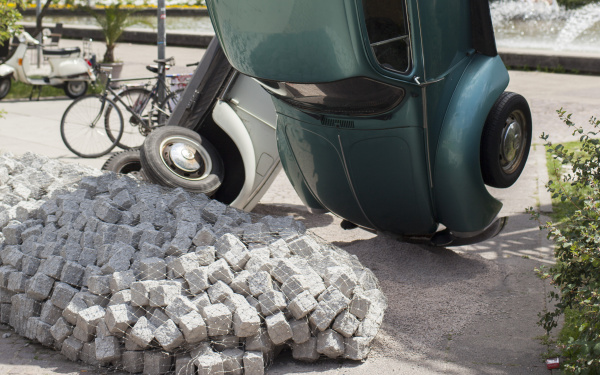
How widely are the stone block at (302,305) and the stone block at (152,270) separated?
0.80m

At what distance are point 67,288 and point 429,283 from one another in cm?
246

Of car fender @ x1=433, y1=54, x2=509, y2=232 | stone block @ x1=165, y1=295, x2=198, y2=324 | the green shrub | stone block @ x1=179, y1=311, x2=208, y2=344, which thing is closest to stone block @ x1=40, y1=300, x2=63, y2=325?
stone block @ x1=165, y1=295, x2=198, y2=324

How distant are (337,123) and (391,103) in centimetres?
40

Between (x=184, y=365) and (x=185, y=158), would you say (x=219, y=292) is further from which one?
(x=185, y=158)

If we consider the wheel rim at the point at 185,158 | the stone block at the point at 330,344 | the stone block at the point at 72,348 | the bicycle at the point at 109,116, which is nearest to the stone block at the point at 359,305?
the stone block at the point at 330,344

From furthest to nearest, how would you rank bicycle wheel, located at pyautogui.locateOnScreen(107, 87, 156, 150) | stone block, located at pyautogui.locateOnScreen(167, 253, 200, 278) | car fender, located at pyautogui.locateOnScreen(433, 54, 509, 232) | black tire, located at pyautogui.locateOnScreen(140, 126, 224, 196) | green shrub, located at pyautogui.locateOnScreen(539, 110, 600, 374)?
bicycle wheel, located at pyautogui.locateOnScreen(107, 87, 156, 150)
black tire, located at pyautogui.locateOnScreen(140, 126, 224, 196)
car fender, located at pyautogui.locateOnScreen(433, 54, 509, 232)
stone block, located at pyautogui.locateOnScreen(167, 253, 200, 278)
green shrub, located at pyautogui.locateOnScreen(539, 110, 600, 374)

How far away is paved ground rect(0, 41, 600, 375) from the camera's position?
13.9ft

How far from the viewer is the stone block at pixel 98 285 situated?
14.3ft

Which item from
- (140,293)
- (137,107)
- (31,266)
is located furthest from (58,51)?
(140,293)

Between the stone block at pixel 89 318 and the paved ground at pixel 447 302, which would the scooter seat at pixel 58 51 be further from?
the stone block at pixel 89 318

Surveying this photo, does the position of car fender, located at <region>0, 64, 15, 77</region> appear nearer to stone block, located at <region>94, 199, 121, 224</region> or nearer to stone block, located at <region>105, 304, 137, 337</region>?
stone block, located at <region>94, 199, 121, 224</region>

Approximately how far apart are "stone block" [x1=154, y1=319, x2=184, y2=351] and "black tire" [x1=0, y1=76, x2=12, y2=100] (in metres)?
Answer: 10.5

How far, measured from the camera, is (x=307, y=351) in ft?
13.8

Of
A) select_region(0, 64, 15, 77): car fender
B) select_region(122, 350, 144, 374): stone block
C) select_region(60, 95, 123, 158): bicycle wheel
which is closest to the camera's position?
select_region(122, 350, 144, 374): stone block
